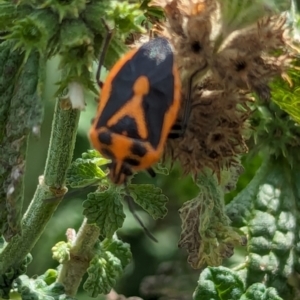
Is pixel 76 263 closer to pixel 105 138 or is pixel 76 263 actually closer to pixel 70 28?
pixel 105 138

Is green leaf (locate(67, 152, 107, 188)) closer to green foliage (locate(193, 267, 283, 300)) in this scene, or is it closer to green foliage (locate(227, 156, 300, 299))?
green foliage (locate(193, 267, 283, 300))

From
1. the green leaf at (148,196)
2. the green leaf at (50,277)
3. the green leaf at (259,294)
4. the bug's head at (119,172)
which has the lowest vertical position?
the green leaf at (50,277)

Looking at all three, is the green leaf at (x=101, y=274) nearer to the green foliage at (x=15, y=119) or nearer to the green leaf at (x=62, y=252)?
the green leaf at (x=62, y=252)

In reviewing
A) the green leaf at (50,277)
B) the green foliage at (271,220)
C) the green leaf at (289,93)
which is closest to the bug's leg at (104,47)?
the green leaf at (289,93)

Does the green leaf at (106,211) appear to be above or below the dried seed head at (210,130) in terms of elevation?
below

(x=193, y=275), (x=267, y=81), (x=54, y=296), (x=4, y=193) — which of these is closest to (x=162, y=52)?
(x=267, y=81)

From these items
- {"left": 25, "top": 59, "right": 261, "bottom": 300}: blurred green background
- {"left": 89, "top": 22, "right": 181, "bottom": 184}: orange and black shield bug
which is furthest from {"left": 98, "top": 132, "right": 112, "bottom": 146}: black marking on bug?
{"left": 25, "top": 59, "right": 261, "bottom": 300}: blurred green background

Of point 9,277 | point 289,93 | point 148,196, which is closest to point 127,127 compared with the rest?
point 148,196

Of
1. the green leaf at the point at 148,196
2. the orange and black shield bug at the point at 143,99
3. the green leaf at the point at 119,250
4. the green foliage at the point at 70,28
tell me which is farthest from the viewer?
the green leaf at the point at 119,250
